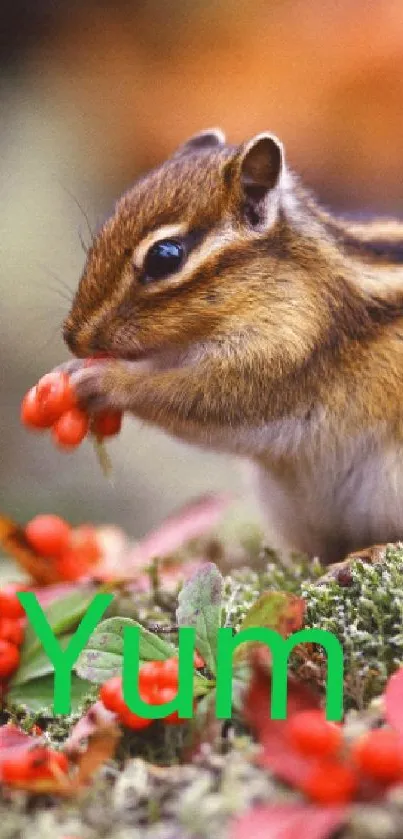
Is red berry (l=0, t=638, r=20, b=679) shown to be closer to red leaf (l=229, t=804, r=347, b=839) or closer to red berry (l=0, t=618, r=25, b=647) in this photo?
red berry (l=0, t=618, r=25, b=647)

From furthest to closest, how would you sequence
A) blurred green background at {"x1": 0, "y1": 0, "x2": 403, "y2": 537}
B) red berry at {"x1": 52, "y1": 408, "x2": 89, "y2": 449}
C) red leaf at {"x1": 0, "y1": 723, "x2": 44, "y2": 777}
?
1. blurred green background at {"x1": 0, "y1": 0, "x2": 403, "y2": 537}
2. red berry at {"x1": 52, "y1": 408, "x2": 89, "y2": 449}
3. red leaf at {"x1": 0, "y1": 723, "x2": 44, "y2": 777}

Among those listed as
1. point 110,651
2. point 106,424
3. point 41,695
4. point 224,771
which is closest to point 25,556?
point 106,424

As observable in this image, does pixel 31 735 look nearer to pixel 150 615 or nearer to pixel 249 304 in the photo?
pixel 150 615

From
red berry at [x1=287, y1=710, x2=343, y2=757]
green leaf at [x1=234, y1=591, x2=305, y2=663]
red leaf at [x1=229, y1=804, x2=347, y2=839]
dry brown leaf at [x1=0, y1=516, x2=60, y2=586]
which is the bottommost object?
red leaf at [x1=229, y1=804, x2=347, y2=839]

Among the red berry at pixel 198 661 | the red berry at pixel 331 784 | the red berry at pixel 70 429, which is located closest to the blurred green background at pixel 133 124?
the red berry at pixel 70 429

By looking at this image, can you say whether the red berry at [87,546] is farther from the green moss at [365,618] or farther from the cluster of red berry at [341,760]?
the cluster of red berry at [341,760]

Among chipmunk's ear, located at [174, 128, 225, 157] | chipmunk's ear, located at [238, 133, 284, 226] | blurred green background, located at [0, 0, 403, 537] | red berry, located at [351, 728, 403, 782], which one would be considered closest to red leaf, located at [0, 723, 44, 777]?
red berry, located at [351, 728, 403, 782]
